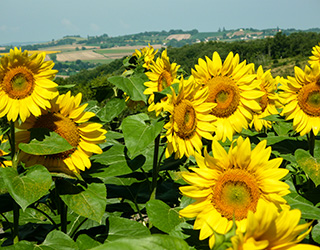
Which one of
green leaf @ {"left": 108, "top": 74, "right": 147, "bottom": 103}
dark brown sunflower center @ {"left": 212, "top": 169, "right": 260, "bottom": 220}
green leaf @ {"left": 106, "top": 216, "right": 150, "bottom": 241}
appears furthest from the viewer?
green leaf @ {"left": 108, "top": 74, "right": 147, "bottom": 103}

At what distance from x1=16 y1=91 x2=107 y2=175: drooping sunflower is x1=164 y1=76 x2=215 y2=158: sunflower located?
18.5 inches

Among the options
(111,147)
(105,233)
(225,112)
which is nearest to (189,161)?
(225,112)

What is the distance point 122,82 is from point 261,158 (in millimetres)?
1298

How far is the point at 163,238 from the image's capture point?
909mm

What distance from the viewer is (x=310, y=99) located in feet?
9.32

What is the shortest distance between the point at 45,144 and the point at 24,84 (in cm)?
43

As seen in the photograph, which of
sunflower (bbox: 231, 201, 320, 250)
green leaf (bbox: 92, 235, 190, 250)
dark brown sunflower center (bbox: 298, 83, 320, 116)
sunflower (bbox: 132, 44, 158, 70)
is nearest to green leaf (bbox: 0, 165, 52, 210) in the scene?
green leaf (bbox: 92, 235, 190, 250)

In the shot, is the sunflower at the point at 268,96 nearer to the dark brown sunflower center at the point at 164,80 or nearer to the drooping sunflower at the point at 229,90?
the drooping sunflower at the point at 229,90

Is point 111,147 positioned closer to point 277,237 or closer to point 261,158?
point 261,158

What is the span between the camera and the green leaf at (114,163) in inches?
85.5

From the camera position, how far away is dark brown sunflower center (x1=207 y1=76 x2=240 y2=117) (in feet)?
8.73

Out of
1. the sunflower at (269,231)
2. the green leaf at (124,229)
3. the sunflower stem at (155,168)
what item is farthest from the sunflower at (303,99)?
the sunflower at (269,231)

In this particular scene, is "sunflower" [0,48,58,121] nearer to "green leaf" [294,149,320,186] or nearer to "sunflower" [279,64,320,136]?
"green leaf" [294,149,320,186]

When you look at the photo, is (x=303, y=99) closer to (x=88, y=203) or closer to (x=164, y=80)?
(x=164, y=80)
